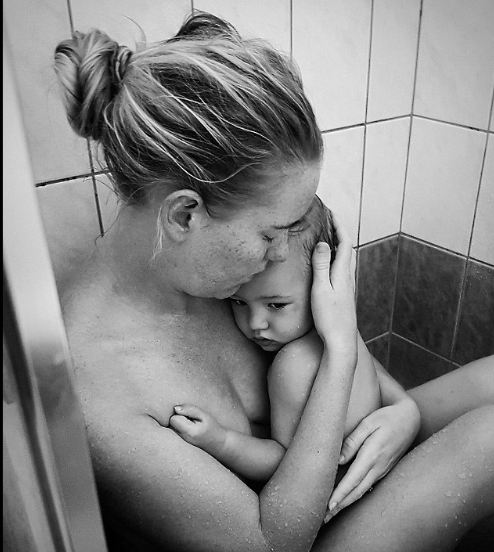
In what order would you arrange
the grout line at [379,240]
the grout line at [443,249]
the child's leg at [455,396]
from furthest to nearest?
1. the grout line at [379,240]
2. the grout line at [443,249]
3. the child's leg at [455,396]

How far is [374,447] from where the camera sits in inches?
36.1

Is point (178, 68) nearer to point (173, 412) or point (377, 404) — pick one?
point (173, 412)

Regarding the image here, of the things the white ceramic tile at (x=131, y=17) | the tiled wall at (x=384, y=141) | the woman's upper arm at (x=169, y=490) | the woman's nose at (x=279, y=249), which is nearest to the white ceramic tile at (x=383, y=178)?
the tiled wall at (x=384, y=141)

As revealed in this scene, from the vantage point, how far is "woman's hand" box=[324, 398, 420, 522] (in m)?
0.86

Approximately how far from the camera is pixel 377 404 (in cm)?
103

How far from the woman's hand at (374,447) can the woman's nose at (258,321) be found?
9.1 inches

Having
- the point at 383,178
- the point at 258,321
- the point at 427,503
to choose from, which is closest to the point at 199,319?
the point at 258,321

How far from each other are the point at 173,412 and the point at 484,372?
60 centimetres

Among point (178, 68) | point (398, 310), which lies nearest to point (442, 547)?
point (178, 68)

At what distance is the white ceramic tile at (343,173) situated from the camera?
1334mm

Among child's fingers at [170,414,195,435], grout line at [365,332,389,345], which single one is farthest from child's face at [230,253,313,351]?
grout line at [365,332,389,345]

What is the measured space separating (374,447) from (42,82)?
775mm

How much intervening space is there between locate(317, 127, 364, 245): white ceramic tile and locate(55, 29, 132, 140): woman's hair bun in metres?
0.68

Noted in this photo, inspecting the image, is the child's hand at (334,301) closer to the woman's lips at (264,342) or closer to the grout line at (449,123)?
the woman's lips at (264,342)
